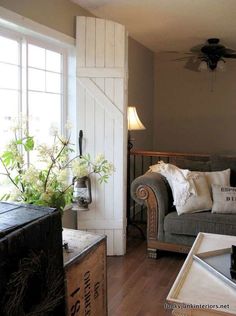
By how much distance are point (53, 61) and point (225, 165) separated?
6.94ft

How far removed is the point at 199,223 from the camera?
3.42 m

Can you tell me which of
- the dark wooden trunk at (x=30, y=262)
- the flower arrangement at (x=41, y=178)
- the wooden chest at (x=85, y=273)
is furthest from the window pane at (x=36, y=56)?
the dark wooden trunk at (x=30, y=262)

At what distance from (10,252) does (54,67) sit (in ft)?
8.08

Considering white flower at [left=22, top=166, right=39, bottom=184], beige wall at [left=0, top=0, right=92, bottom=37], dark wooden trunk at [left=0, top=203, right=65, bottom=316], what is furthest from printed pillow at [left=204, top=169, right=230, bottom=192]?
dark wooden trunk at [left=0, top=203, right=65, bottom=316]

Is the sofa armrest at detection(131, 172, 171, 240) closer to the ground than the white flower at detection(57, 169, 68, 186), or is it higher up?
closer to the ground

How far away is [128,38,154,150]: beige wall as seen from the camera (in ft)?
16.6

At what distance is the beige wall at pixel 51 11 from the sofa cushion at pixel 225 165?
6.61 ft

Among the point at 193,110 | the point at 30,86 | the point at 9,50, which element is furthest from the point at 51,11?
the point at 193,110

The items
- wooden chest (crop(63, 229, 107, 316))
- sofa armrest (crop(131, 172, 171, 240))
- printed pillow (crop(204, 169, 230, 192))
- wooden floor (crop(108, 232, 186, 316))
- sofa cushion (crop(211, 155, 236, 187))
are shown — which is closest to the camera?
wooden chest (crop(63, 229, 107, 316))

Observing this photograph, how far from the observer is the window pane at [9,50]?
2.80 meters

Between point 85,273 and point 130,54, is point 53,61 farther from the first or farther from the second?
point 85,273

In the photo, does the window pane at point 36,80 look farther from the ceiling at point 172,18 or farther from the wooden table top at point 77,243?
the wooden table top at point 77,243

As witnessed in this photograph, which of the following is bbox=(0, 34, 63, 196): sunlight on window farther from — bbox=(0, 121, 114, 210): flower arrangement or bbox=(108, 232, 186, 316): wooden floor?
bbox=(108, 232, 186, 316): wooden floor

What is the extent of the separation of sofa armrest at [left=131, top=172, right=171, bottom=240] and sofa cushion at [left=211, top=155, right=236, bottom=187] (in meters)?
0.69
